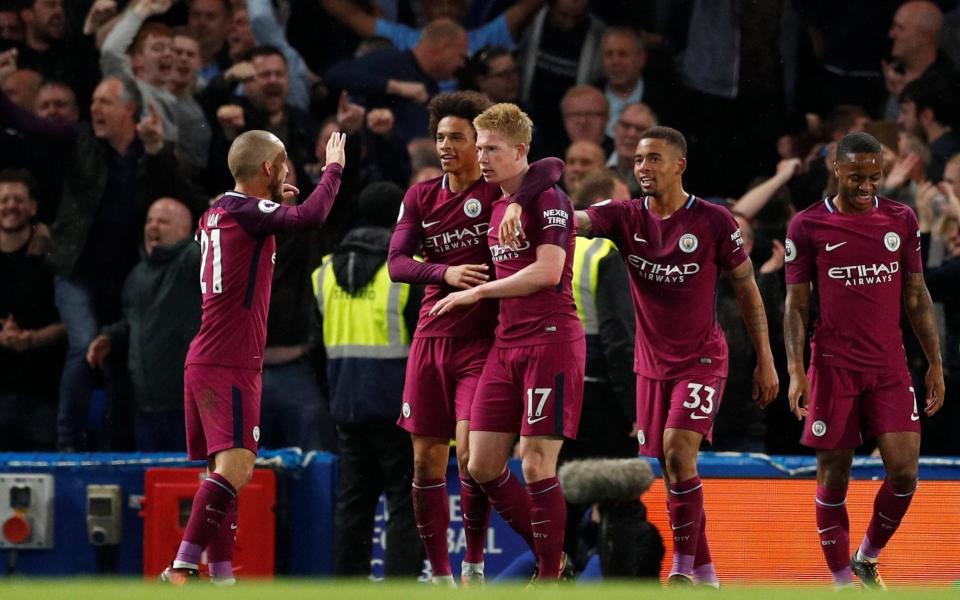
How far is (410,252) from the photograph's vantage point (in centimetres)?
807

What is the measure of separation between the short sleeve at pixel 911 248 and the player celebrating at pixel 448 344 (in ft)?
6.99

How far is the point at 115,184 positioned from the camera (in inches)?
464

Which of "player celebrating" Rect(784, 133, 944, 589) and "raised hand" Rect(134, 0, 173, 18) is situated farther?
"raised hand" Rect(134, 0, 173, 18)

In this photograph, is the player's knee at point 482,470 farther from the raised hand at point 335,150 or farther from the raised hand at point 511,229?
the raised hand at point 335,150

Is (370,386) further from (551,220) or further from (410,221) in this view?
(551,220)

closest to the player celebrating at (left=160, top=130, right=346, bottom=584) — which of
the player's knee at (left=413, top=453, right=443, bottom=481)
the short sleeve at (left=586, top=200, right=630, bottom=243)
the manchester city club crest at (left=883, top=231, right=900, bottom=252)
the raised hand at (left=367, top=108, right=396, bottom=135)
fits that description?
the player's knee at (left=413, top=453, right=443, bottom=481)

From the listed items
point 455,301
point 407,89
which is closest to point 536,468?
point 455,301

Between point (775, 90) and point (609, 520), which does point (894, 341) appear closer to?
point (609, 520)

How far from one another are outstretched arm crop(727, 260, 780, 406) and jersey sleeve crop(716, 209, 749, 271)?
0.11 ft

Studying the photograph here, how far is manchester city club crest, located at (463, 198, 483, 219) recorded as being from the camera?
8.05 meters

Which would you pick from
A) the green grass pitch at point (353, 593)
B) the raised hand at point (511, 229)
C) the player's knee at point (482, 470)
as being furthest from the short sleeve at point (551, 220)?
the green grass pitch at point (353, 593)

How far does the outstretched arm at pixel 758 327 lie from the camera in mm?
8109

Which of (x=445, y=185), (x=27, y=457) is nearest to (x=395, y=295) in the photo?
(x=445, y=185)

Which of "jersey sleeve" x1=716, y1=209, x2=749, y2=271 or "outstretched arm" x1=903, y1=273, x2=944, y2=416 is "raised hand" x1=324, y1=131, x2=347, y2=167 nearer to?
"jersey sleeve" x1=716, y1=209, x2=749, y2=271
